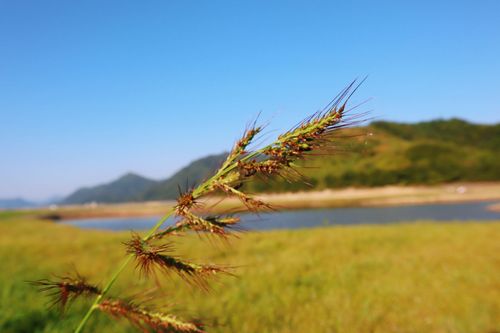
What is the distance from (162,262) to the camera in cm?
125

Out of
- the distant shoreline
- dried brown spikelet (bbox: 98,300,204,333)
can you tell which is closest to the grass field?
dried brown spikelet (bbox: 98,300,204,333)

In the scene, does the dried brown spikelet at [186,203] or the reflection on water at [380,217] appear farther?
the reflection on water at [380,217]

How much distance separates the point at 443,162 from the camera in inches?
5477

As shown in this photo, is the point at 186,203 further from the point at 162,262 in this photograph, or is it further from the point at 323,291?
the point at 323,291

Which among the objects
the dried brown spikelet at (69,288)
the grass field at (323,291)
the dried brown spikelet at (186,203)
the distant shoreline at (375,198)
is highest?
the dried brown spikelet at (186,203)

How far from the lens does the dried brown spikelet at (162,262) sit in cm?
125

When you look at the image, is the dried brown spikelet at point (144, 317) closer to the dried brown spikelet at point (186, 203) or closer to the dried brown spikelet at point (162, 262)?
the dried brown spikelet at point (162, 262)

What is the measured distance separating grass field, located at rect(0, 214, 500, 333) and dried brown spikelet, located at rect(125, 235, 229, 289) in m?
0.39

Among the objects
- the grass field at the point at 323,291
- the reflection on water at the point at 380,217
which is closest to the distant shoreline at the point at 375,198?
the reflection on water at the point at 380,217

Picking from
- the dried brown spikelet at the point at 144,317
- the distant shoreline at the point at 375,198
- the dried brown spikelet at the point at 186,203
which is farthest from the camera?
the distant shoreline at the point at 375,198

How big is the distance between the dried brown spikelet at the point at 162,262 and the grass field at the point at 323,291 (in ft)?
1.27

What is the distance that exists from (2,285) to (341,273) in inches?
353

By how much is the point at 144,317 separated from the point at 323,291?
842 centimetres

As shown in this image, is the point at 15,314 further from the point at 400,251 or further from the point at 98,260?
the point at 400,251
